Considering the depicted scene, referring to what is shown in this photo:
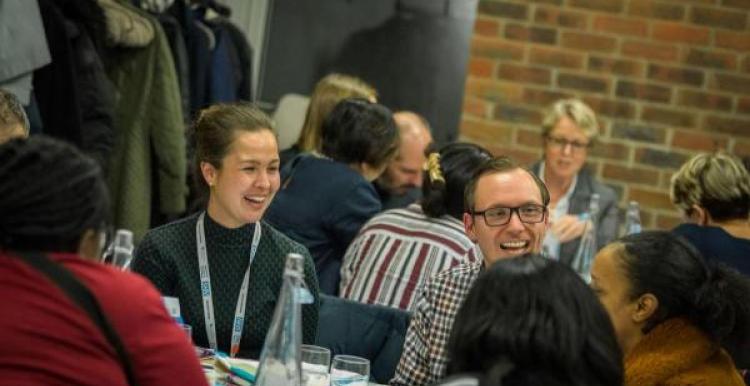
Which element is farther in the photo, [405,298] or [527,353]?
[405,298]

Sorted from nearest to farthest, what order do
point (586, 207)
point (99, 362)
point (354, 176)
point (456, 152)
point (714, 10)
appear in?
point (99, 362)
point (456, 152)
point (354, 176)
point (586, 207)
point (714, 10)

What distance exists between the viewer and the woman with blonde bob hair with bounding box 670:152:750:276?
4344 millimetres

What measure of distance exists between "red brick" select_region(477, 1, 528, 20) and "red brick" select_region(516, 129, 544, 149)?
20.5 inches

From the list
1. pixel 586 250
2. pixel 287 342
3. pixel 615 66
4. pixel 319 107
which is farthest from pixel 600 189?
pixel 287 342

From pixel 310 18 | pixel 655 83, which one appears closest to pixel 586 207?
pixel 655 83

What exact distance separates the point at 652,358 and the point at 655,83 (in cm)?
346

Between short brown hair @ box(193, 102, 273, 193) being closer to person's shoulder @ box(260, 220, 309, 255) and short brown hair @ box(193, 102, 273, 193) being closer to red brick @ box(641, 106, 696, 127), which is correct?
person's shoulder @ box(260, 220, 309, 255)

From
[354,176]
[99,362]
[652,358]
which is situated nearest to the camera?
[99,362]

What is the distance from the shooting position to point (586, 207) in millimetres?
5574

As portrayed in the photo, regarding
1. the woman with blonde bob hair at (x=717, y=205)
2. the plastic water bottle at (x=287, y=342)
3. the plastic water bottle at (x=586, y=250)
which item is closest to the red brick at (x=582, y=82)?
the plastic water bottle at (x=586, y=250)

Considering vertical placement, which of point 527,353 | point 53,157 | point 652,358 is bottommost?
point 652,358

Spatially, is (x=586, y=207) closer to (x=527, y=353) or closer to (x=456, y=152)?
(x=456, y=152)

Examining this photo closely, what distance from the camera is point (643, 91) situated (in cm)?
618

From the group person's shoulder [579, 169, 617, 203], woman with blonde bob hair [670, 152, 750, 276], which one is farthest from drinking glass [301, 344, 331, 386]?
person's shoulder [579, 169, 617, 203]
